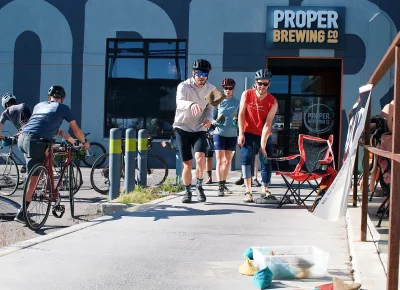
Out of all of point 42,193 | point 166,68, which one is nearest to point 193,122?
point 42,193

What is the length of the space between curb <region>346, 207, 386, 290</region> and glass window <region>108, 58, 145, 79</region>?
1084 cm

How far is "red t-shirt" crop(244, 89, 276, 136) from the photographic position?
781 cm

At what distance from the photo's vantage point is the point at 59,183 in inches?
271

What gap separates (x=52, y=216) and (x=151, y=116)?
335 inches

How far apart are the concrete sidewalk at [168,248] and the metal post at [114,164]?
948mm

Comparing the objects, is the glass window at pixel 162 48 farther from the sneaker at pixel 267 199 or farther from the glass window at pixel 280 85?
the sneaker at pixel 267 199

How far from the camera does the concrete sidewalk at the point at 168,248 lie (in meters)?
4.11

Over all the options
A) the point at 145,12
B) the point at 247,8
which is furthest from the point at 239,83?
the point at 145,12

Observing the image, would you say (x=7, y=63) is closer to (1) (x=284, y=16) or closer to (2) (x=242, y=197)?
(1) (x=284, y=16)

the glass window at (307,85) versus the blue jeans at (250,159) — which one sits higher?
the glass window at (307,85)

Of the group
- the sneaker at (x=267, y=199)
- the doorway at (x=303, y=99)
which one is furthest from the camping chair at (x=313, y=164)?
the doorway at (x=303, y=99)

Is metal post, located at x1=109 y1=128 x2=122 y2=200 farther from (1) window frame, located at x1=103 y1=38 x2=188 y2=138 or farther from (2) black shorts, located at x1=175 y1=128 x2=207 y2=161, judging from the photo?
(1) window frame, located at x1=103 y1=38 x2=188 y2=138

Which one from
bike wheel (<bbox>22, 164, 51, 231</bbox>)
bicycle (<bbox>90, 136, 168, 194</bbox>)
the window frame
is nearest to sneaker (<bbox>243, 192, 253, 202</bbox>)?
bicycle (<bbox>90, 136, 168, 194</bbox>)

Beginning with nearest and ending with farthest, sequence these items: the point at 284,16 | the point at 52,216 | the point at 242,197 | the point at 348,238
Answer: the point at 348,238, the point at 52,216, the point at 242,197, the point at 284,16
